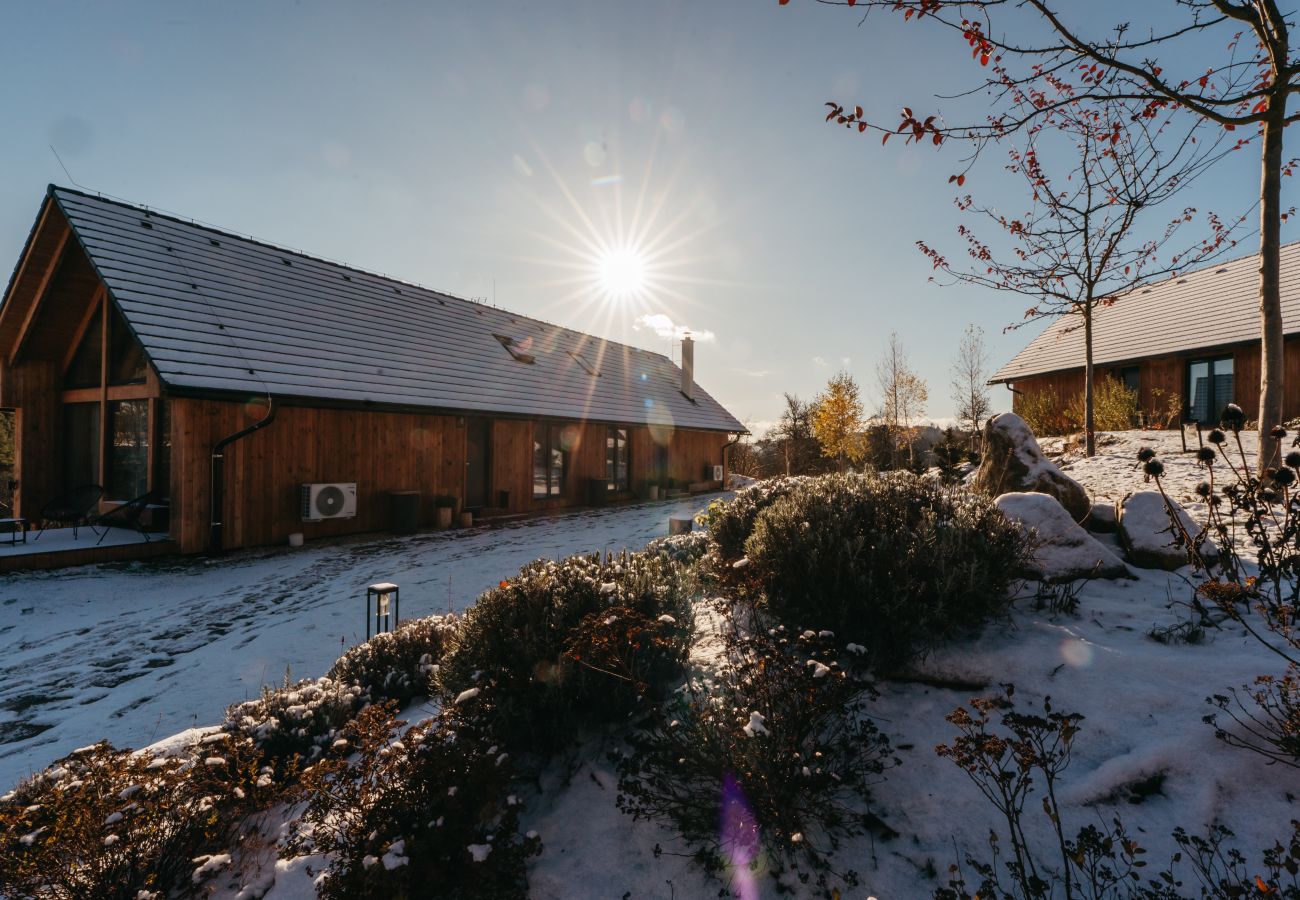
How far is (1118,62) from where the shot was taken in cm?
446

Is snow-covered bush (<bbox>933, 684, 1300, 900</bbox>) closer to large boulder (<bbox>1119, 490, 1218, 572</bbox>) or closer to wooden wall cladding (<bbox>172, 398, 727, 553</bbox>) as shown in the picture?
large boulder (<bbox>1119, 490, 1218, 572</bbox>)

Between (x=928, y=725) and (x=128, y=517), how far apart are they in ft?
43.1

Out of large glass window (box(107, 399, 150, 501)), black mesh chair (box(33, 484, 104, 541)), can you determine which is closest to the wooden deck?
black mesh chair (box(33, 484, 104, 541))

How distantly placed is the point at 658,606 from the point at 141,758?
9.91ft

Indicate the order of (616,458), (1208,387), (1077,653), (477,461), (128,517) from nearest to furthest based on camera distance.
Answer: (1077,653), (128,517), (477,461), (1208,387), (616,458)

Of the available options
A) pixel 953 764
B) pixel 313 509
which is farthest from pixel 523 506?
pixel 953 764

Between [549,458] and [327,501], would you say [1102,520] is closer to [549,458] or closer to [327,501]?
[327,501]

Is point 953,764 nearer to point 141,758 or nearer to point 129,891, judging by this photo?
point 129,891

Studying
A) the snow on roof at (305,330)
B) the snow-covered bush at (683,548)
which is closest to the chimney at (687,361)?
the snow on roof at (305,330)

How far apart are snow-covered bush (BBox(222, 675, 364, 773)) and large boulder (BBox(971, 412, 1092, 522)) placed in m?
6.92

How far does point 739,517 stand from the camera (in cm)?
561

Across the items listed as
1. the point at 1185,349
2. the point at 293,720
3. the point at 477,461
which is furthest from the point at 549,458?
the point at 1185,349

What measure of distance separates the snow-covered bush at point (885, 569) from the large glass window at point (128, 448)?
12.3m

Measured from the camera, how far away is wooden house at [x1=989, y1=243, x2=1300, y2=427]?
15.1m
